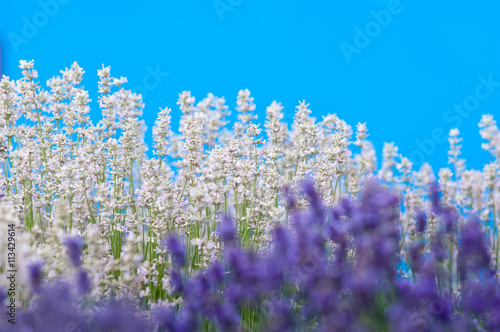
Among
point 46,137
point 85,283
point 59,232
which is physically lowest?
point 85,283

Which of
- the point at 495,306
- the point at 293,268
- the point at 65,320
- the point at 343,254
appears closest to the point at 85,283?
the point at 65,320

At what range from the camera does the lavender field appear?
1372 mm

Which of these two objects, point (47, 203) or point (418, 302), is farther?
point (47, 203)

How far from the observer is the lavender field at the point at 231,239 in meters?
1.37

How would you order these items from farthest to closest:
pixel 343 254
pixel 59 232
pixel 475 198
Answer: pixel 475 198
pixel 59 232
pixel 343 254

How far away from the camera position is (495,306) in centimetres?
152

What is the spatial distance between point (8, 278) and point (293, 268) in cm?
80

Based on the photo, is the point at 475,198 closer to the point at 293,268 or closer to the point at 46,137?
the point at 293,268

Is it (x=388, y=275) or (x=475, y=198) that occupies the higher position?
(x=475, y=198)

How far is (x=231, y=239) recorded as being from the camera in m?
1.60
